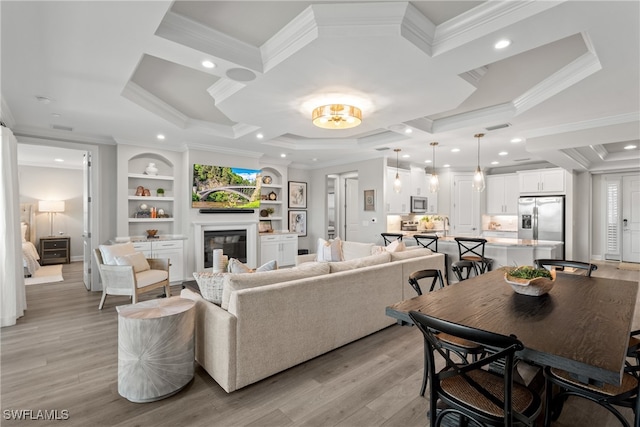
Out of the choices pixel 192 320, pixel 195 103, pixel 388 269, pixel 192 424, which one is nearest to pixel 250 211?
pixel 195 103

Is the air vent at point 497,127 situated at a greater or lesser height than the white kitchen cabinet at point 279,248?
greater

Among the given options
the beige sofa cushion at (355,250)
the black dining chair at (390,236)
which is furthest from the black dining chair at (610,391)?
the black dining chair at (390,236)

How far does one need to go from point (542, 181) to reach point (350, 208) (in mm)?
4918

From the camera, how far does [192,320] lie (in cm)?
249

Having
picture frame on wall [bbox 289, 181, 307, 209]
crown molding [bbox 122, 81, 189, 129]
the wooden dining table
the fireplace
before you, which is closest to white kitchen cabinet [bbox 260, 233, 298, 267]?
the fireplace

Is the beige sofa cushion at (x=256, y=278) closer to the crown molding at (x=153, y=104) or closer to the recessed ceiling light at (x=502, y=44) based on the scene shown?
the recessed ceiling light at (x=502, y=44)

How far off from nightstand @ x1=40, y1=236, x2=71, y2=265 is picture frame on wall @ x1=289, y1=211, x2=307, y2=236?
19.0 ft

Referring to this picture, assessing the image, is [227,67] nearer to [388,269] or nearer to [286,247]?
[388,269]

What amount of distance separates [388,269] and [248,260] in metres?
4.10

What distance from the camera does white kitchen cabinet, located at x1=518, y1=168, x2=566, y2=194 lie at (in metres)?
7.70

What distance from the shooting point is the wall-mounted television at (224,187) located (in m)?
6.11

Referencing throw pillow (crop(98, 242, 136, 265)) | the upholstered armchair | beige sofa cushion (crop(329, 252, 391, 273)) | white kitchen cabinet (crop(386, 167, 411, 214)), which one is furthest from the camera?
white kitchen cabinet (crop(386, 167, 411, 214))

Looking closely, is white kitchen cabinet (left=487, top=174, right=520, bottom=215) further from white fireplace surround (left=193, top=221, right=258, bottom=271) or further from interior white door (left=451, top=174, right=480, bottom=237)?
white fireplace surround (left=193, top=221, right=258, bottom=271)

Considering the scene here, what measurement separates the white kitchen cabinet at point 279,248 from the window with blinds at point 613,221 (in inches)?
331
